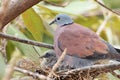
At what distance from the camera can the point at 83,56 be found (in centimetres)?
147

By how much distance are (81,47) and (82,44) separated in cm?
3

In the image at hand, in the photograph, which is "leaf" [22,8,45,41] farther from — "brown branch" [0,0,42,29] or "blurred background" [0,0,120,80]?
"brown branch" [0,0,42,29]

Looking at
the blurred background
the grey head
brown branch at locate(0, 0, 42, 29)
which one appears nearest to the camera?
brown branch at locate(0, 0, 42, 29)

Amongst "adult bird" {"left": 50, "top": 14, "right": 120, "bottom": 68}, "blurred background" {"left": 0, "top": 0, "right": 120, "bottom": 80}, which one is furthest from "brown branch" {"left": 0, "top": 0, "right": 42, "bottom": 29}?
"adult bird" {"left": 50, "top": 14, "right": 120, "bottom": 68}

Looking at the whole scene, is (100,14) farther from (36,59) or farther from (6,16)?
(6,16)

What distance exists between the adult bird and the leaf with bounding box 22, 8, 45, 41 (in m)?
0.10

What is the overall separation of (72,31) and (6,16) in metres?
0.83

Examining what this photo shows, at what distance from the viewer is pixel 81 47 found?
1510 mm

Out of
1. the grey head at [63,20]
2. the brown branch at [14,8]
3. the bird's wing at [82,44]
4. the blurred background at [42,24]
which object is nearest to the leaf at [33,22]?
the blurred background at [42,24]

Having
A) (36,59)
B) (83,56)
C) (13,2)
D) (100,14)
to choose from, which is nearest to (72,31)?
(83,56)

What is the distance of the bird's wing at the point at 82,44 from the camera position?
1458mm

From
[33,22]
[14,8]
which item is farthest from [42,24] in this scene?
[14,8]

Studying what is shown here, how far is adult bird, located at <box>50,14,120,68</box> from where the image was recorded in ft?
4.71

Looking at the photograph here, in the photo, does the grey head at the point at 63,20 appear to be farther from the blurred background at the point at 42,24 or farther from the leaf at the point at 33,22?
the leaf at the point at 33,22
